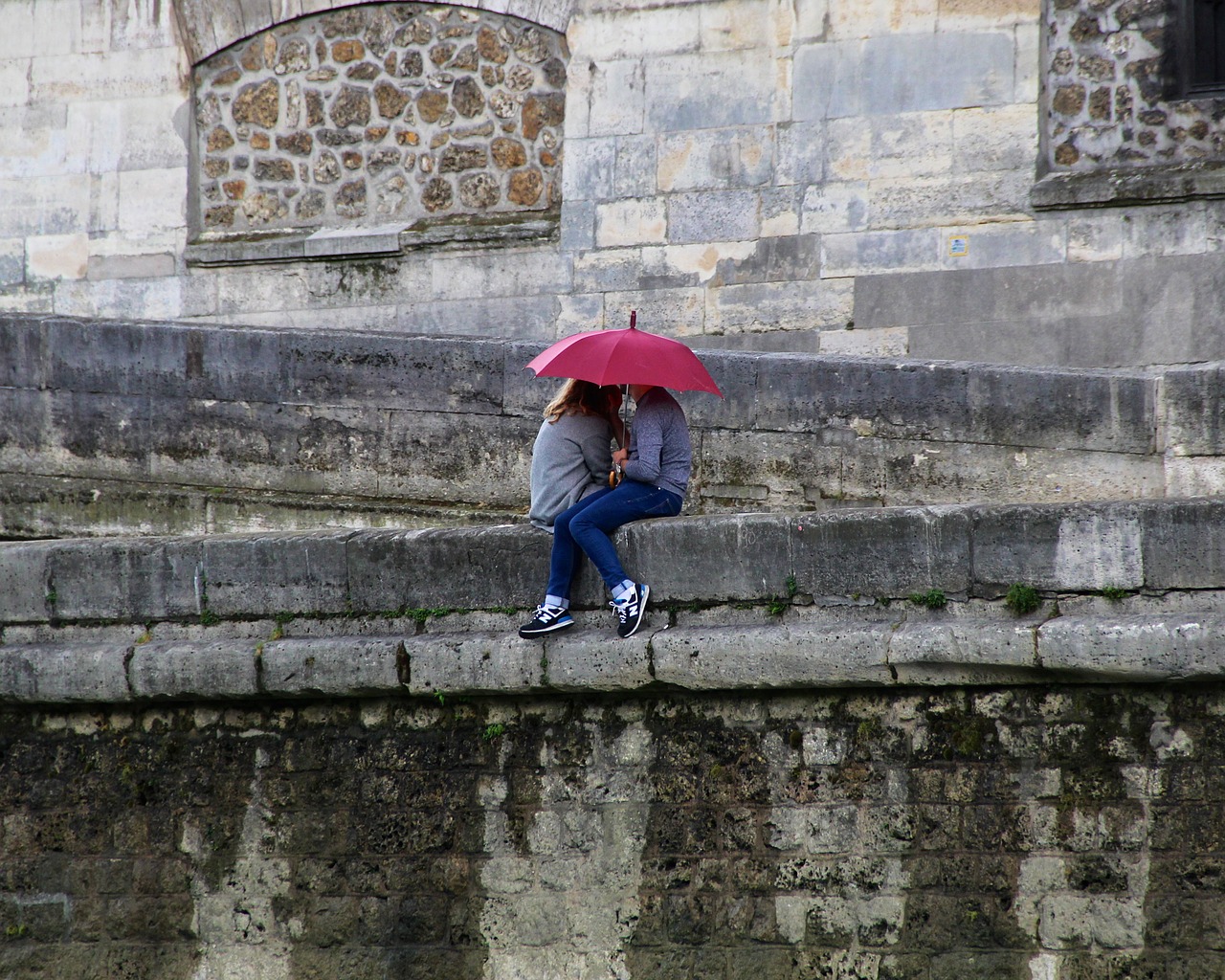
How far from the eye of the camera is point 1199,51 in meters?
8.91

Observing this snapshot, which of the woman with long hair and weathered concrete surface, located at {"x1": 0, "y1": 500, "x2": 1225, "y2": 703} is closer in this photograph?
weathered concrete surface, located at {"x1": 0, "y1": 500, "x2": 1225, "y2": 703}

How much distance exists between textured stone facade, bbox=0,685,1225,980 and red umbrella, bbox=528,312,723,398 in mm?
1140

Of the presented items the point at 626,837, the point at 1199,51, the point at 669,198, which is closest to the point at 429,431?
the point at 626,837

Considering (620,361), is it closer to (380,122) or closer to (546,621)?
(546,621)

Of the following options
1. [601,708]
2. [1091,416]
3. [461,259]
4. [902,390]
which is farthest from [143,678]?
[461,259]

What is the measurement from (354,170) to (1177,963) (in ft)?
26.5

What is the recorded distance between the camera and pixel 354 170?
1041cm

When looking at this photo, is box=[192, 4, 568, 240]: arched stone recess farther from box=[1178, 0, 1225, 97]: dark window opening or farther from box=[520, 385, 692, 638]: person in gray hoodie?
box=[520, 385, 692, 638]: person in gray hoodie

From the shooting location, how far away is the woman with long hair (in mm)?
5082

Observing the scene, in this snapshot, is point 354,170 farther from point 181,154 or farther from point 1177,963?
point 1177,963

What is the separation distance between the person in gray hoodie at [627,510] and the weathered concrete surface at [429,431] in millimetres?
1479

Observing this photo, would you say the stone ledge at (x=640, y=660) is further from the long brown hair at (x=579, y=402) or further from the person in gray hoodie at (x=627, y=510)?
the long brown hair at (x=579, y=402)

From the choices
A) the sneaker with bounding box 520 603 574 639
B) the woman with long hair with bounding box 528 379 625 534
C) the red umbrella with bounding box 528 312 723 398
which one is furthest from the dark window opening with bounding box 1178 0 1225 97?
the sneaker with bounding box 520 603 574 639

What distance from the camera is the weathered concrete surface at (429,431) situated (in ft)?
20.5
